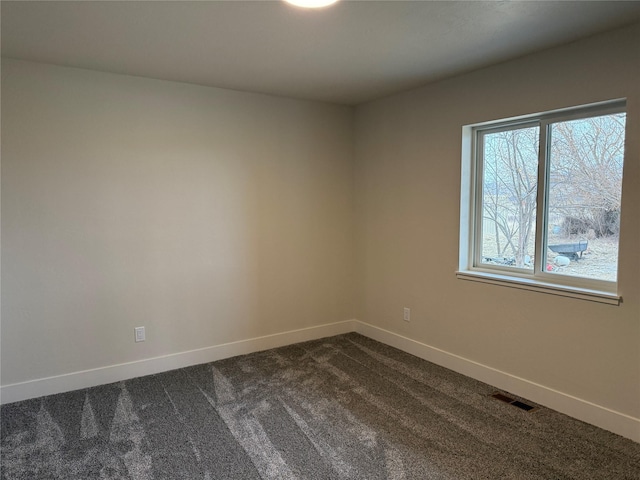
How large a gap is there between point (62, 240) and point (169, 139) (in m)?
1.09

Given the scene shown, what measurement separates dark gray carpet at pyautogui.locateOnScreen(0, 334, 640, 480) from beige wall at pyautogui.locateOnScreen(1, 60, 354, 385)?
460mm

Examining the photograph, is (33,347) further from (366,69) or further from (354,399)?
(366,69)

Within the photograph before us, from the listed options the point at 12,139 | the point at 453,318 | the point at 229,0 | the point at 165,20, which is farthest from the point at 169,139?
the point at 453,318

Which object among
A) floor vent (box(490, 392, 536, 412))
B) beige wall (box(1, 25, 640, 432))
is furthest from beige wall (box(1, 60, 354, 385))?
floor vent (box(490, 392, 536, 412))

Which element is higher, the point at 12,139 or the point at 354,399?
the point at 12,139

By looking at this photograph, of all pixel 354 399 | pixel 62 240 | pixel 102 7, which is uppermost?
pixel 102 7

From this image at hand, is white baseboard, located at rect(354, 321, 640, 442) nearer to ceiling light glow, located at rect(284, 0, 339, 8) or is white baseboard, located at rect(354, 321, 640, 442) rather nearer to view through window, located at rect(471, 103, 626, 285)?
view through window, located at rect(471, 103, 626, 285)

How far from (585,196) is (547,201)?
245 mm

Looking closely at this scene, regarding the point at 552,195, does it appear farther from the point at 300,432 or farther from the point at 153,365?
the point at 153,365

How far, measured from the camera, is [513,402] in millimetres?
2854

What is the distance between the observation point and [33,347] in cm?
297

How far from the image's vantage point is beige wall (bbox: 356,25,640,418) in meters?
2.40

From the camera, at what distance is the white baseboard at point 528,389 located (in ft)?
8.04

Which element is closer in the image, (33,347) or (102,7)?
(102,7)
